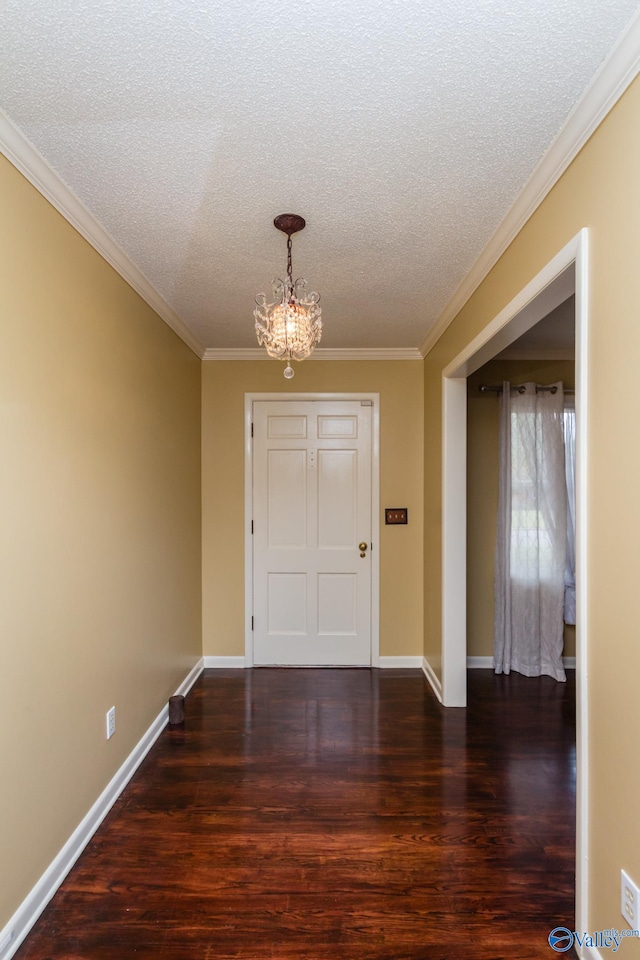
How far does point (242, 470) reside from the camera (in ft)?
13.7

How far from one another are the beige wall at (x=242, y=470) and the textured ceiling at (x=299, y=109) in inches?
70.4

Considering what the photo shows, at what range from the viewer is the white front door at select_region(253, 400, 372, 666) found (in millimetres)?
4176

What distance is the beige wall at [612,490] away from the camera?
1.32 meters

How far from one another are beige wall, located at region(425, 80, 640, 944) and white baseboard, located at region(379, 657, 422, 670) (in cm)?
263

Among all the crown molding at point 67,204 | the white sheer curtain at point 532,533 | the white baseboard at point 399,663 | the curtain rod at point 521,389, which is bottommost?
the white baseboard at point 399,663

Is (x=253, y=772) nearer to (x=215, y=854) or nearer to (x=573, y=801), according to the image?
(x=215, y=854)

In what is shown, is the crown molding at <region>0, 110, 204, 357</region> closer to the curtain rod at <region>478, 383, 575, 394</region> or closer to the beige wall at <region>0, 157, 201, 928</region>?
the beige wall at <region>0, 157, 201, 928</region>

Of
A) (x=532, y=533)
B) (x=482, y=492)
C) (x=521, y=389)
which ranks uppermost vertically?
(x=521, y=389)

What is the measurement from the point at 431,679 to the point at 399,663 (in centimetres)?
40

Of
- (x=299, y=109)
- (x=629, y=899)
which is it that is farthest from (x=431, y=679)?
(x=299, y=109)

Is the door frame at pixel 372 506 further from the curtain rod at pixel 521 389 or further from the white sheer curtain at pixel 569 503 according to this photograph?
the white sheer curtain at pixel 569 503

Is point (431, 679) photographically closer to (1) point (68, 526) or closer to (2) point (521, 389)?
(2) point (521, 389)

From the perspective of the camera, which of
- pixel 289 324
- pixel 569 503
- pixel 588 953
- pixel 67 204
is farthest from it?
pixel 569 503

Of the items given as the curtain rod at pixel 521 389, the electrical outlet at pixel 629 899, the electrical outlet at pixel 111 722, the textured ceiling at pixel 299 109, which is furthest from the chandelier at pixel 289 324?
the curtain rod at pixel 521 389
